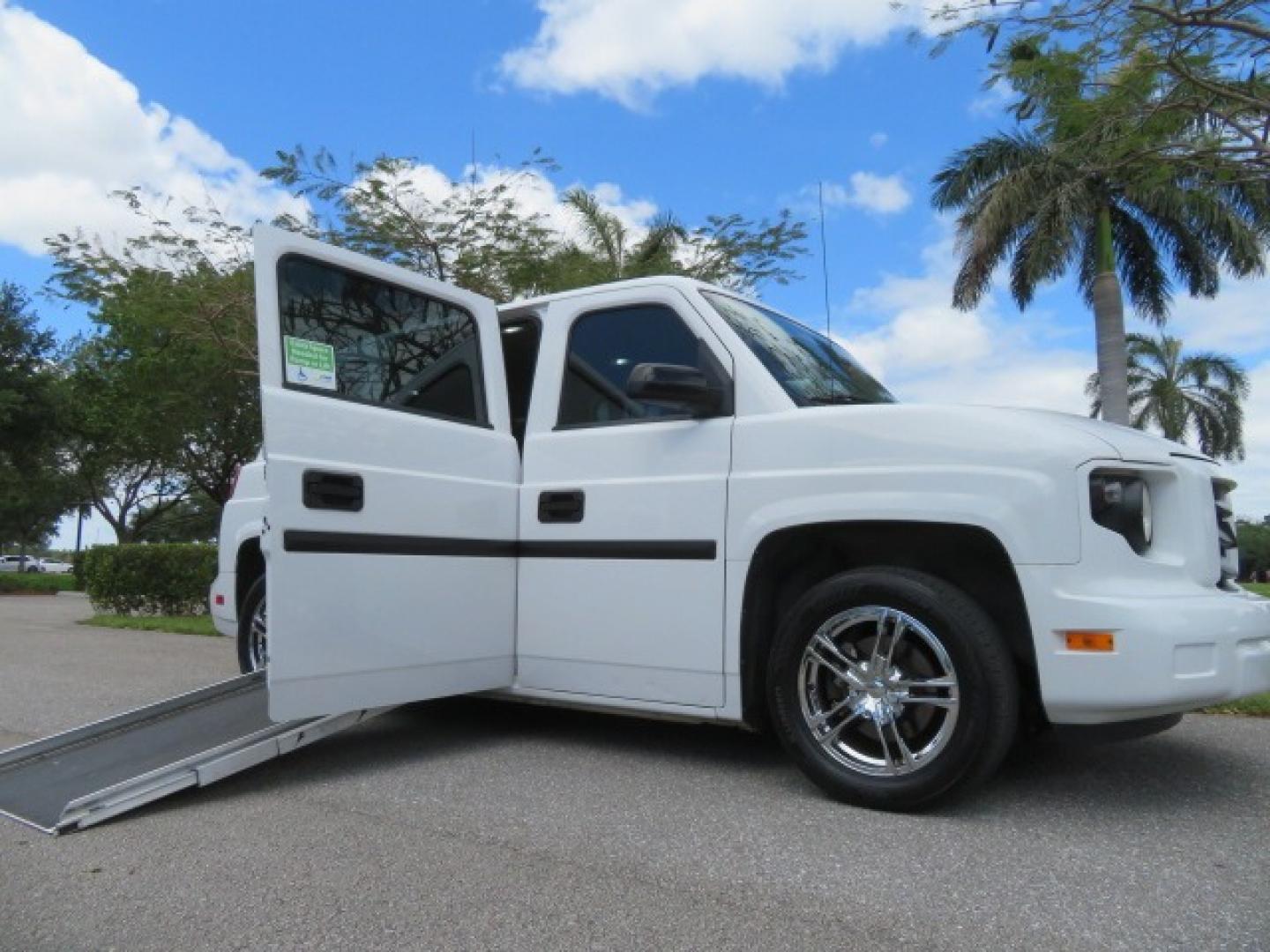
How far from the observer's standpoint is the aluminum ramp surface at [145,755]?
354 centimetres

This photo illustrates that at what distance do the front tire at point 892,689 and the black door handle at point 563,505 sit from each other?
1.12 metres

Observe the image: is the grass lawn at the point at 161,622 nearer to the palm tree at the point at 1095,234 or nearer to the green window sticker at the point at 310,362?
the green window sticker at the point at 310,362

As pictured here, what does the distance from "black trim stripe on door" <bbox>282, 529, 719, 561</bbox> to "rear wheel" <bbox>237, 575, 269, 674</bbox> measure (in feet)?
5.67

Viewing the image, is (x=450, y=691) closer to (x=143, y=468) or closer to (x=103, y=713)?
(x=103, y=713)

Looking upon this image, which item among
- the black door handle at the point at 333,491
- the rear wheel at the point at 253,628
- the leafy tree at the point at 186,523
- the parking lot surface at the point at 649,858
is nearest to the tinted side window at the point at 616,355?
the black door handle at the point at 333,491

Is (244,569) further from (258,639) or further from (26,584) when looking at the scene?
(26,584)

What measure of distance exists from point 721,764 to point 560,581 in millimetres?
1064

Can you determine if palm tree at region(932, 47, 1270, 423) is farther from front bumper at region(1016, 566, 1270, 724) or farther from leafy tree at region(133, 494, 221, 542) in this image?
leafy tree at region(133, 494, 221, 542)

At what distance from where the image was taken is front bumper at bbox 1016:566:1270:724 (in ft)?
9.86

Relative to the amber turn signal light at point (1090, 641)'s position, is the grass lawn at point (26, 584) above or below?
below

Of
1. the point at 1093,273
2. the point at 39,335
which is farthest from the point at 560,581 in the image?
the point at 39,335

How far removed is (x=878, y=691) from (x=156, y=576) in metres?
13.8

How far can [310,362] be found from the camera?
3.96m

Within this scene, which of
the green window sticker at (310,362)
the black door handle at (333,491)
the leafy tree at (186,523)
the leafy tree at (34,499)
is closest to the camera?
the black door handle at (333,491)
